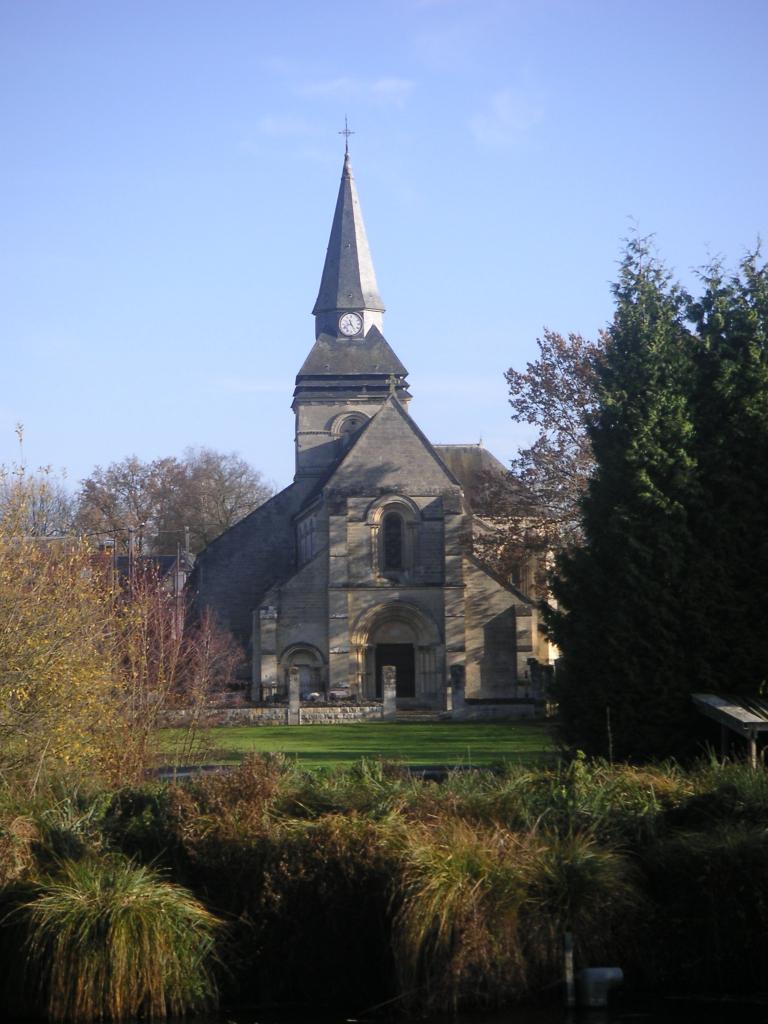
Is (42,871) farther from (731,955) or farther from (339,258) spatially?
(339,258)

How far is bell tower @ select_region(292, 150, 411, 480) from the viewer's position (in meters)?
57.9

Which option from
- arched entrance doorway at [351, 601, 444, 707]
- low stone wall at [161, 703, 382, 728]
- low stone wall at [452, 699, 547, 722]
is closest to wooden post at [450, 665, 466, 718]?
low stone wall at [452, 699, 547, 722]

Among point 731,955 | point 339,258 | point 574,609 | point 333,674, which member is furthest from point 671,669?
point 339,258

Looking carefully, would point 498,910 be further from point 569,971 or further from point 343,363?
point 343,363

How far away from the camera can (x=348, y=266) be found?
58.3 m

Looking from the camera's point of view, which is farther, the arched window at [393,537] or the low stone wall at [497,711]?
the arched window at [393,537]

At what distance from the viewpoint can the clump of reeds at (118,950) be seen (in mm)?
13016

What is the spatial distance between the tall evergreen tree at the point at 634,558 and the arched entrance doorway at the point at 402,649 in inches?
1000

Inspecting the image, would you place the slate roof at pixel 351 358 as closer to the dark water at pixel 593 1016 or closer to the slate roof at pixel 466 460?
the slate roof at pixel 466 460

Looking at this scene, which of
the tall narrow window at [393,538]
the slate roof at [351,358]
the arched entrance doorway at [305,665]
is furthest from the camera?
the slate roof at [351,358]

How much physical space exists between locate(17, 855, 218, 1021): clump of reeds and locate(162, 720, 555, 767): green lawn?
8.06 metres

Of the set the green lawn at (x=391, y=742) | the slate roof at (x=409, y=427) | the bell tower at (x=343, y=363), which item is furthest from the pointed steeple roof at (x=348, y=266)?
the green lawn at (x=391, y=742)

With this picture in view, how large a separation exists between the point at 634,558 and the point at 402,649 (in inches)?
1096

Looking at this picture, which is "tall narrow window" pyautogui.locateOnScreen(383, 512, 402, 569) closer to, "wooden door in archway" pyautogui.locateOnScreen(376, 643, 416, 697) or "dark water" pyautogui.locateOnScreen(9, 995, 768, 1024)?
"wooden door in archway" pyautogui.locateOnScreen(376, 643, 416, 697)
